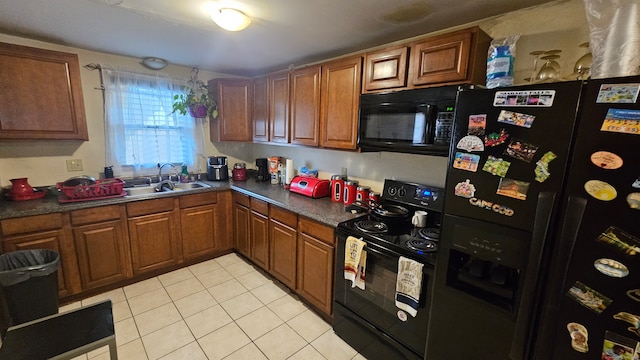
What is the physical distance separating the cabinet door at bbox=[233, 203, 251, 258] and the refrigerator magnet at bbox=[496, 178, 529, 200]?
235cm

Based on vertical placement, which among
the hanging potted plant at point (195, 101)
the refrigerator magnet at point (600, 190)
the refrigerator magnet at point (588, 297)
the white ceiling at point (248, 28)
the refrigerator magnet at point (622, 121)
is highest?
the white ceiling at point (248, 28)

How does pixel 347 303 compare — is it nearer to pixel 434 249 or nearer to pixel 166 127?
pixel 434 249

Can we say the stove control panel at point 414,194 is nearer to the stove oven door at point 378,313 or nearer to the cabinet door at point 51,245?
the stove oven door at point 378,313

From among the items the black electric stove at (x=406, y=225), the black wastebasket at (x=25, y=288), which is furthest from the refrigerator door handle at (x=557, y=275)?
the black wastebasket at (x=25, y=288)

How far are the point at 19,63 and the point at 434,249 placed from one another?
3320 mm

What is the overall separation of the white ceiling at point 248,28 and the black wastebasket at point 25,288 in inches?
66.4

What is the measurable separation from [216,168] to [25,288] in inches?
73.4

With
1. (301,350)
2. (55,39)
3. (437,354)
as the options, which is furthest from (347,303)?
(55,39)

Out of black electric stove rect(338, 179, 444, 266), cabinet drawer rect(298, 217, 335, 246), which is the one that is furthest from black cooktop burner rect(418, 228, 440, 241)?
cabinet drawer rect(298, 217, 335, 246)

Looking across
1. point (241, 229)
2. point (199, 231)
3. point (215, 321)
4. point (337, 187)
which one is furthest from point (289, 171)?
point (215, 321)

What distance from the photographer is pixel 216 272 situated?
111 inches

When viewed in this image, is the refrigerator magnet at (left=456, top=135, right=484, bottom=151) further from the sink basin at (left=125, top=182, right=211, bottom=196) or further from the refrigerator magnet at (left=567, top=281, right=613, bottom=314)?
the sink basin at (left=125, top=182, right=211, bottom=196)

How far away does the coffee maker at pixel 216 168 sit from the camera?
10.7 feet

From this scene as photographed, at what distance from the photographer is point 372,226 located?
1819mm
